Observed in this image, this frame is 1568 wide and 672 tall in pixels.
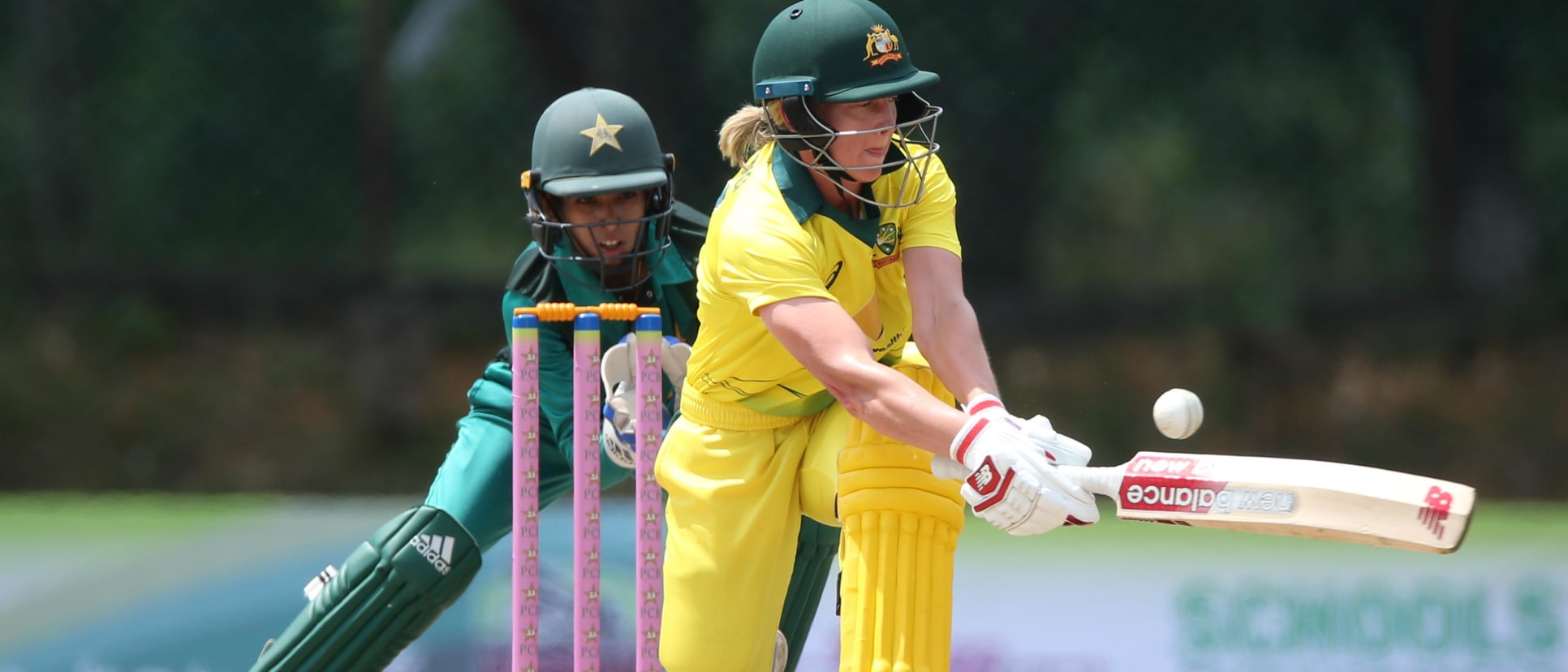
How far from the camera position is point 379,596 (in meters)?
2.94

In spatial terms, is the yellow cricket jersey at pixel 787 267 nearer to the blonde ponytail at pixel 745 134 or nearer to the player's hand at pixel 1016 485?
the blonde ponytail at pixel 745 134

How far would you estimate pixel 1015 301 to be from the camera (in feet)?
18.9

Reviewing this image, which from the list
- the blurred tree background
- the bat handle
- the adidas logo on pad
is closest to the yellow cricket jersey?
the bat handle

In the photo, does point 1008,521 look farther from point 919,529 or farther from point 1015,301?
point 1015,301

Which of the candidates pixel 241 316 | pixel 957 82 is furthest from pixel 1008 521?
pixel 241 316

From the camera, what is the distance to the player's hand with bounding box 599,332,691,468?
2.88m

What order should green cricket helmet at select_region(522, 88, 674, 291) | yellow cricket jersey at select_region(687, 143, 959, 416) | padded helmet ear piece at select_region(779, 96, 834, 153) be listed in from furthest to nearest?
green cricket helmet at select_region(522, 88, 674, 291), padded helmet ear piece at select_region(779, 96, 834, 153), yellow cricket jersey at select_region(687, 143, 959, 416)

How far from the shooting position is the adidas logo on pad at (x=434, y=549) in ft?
9.66

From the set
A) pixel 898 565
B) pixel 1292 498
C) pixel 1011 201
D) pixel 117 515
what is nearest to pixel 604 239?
pixel 898 565

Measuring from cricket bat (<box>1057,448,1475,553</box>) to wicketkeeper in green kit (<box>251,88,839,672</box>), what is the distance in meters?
1.07

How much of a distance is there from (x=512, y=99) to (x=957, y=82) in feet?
4.80

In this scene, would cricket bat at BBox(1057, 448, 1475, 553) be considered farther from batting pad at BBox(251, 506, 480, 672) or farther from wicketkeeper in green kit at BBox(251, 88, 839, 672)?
batting pad at BBox(251, 506, 480, 672)

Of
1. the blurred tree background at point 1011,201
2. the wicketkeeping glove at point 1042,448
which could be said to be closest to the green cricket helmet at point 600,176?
the wicketkeeping glove at point 1042,448

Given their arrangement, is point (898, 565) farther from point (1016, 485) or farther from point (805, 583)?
point (805, 583)
